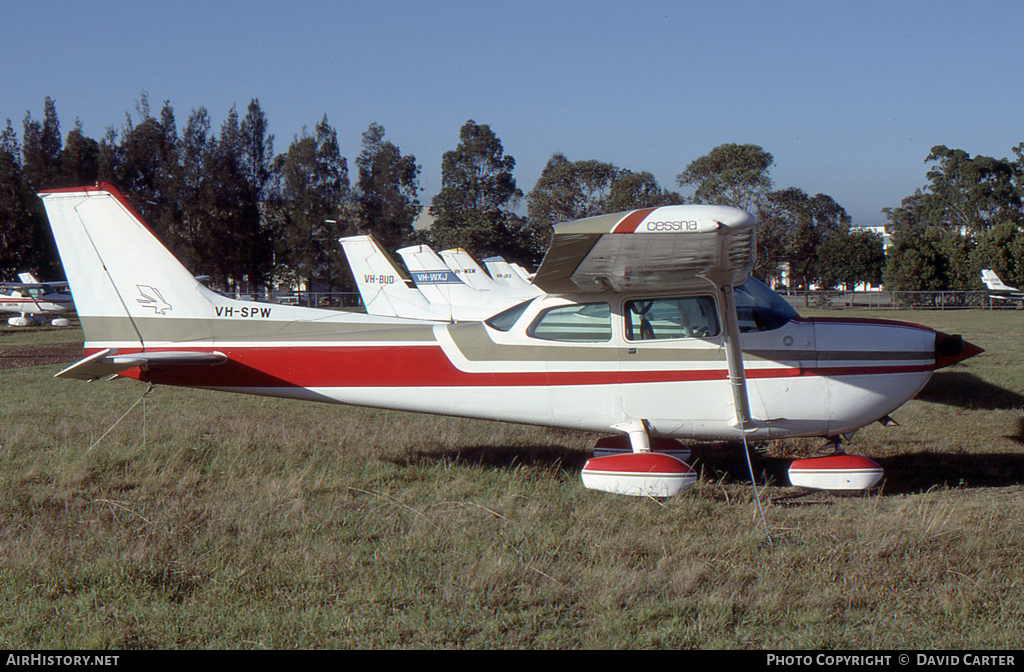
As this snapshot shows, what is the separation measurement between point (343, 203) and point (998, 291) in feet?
143

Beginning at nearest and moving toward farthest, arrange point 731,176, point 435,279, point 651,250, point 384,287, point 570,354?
point 651,250
point 570,354
point 384,287
point 435,279
point 731,176

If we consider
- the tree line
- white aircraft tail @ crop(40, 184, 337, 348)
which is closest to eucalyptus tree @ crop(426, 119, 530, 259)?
the tree line

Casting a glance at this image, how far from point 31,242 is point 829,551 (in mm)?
51918

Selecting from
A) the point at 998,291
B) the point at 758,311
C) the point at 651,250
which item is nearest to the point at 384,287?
the point at 758,311

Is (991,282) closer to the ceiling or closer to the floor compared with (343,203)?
closer to the floor

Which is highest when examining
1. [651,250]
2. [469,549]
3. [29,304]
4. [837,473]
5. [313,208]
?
[313,208]

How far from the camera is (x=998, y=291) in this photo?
129ft

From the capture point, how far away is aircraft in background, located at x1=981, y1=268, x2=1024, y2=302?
38.5m

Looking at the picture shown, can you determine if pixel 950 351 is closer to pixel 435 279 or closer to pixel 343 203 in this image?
pixel 435 279

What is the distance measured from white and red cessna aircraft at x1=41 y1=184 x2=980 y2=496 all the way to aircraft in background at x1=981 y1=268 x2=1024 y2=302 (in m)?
40.4

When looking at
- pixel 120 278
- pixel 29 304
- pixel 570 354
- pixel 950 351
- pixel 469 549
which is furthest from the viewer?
pixel 29 304

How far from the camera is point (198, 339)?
20.0 ft

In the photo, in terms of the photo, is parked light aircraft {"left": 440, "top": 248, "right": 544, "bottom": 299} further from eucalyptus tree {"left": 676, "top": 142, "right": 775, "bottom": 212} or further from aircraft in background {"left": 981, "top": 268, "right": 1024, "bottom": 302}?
aircraft in background {"left": 981, "top": 268, "right": 1024, "bottom": 302}

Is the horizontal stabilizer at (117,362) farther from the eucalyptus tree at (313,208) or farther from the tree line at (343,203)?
the eucalyptus tree at (313,208)
